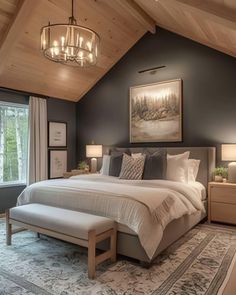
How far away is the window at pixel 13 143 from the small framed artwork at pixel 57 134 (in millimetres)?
531

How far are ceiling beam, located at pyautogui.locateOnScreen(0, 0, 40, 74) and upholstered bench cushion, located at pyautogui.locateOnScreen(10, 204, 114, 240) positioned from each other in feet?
8.02

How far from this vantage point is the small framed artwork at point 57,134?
562cm

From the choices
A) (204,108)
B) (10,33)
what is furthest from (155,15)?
(10,33)

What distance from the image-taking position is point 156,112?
5051 mm

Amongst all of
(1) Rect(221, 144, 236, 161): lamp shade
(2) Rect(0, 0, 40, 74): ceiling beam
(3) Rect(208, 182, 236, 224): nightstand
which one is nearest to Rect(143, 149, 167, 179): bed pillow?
(3) Rect(208, 182, 236, 224): nightstand

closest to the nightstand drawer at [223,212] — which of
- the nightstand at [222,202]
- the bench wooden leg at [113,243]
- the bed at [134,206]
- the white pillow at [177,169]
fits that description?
the nightstand at [222,202]

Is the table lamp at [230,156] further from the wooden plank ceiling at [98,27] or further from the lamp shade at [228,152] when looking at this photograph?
the wooden plank ceiling at [98,27]

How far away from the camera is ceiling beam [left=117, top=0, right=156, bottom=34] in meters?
3.95

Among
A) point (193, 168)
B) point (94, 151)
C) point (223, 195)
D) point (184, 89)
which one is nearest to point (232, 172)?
point (223, 195)

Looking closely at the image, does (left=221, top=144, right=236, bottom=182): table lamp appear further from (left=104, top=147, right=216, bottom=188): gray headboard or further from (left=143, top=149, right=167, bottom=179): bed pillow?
(left=143, top=149, right=167, bottom=179): bed pillow

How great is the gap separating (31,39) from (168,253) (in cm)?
379

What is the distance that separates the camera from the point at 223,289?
7.17 ft

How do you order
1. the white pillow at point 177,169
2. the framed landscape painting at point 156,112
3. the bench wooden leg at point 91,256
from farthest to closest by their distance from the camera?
1. the framed landscape painting at point 156,112
2. the white pillow at point 177,169
3. the bench wooden leg at point 91,256

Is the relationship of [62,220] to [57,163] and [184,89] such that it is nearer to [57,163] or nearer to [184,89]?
[57,163]
